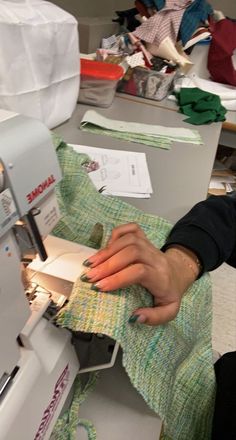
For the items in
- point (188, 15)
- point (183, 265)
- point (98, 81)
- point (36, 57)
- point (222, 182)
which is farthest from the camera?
point (222, 182)

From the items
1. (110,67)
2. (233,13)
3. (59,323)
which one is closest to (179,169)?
(110,67)

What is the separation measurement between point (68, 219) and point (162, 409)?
14.6 inches

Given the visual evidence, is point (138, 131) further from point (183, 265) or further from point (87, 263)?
point (87, 263)

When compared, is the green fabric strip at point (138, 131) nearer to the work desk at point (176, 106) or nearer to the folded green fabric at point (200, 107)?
the folded green fabric at point (200, 107)

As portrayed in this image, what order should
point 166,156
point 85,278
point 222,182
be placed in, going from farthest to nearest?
1. point 222,182
2. point 166,156
3. point 85,278

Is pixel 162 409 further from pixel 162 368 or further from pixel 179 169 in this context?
pixel 179 169

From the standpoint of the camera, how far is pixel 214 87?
1665mm

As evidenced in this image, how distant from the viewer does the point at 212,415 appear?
0.58 meters

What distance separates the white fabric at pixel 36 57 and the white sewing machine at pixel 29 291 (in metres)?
0.53

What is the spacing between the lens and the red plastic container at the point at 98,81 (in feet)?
4.27

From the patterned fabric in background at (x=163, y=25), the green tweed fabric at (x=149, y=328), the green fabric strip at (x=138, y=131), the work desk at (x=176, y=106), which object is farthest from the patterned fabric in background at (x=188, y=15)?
the green tweed fabric at (x=149, y=328)

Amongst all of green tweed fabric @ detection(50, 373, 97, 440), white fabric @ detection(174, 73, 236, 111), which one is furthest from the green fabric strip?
green tweed fabric @ detection(50, 373, 97, 440)

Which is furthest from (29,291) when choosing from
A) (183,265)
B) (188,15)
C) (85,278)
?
(188,15)

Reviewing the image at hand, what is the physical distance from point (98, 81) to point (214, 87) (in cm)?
66
